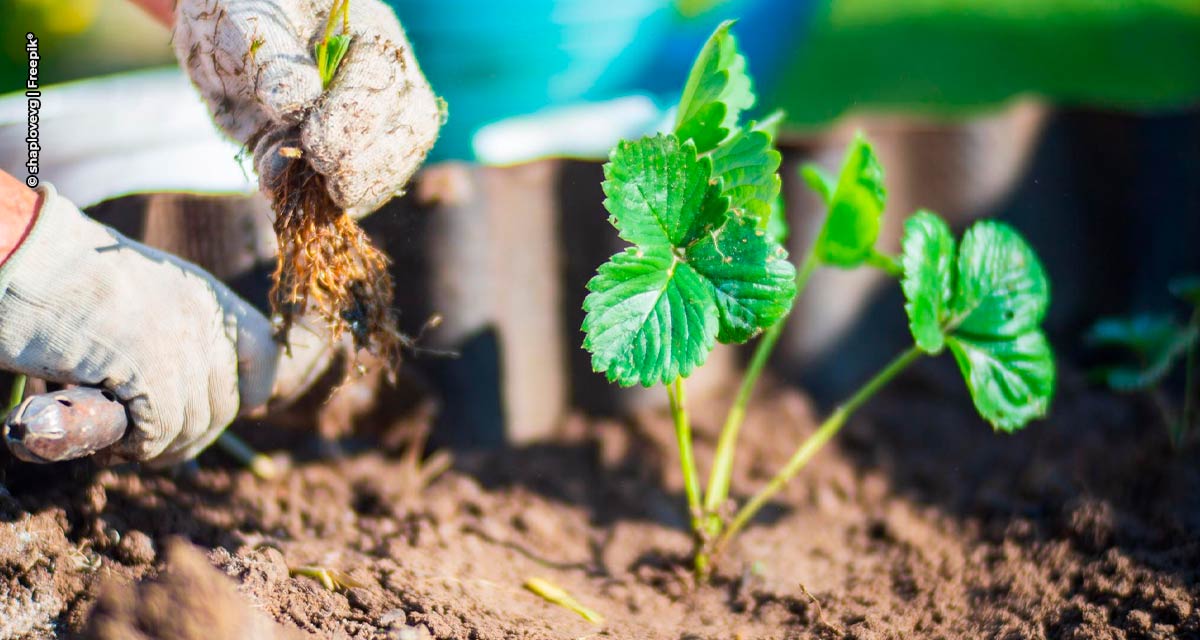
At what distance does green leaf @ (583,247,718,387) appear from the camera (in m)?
0.92

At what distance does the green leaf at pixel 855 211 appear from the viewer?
3.71 feet

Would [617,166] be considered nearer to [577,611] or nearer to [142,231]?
[577,611]

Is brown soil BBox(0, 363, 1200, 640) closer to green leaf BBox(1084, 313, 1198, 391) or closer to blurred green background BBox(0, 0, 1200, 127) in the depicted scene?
green leaf BBox(1084, 313, 1198, 391)

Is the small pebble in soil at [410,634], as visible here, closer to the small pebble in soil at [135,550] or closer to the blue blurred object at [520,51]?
the small pebble in soil at [135,550]

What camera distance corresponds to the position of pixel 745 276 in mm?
949

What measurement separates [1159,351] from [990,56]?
1496 millimetres

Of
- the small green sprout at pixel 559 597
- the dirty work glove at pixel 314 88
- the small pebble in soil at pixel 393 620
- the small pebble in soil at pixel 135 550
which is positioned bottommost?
the small pebble in soil at pixel 135 550

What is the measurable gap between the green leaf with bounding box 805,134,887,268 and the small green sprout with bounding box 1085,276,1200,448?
636 mm

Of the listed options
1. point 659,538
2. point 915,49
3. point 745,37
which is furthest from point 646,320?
point 915,49

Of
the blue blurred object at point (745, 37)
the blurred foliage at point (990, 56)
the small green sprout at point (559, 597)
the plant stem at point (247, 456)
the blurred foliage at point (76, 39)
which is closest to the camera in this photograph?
the small green sprout at point (559, 597)

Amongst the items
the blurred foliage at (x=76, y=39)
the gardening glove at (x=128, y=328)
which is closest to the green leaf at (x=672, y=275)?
the gardening glove at (x=128, y=328)

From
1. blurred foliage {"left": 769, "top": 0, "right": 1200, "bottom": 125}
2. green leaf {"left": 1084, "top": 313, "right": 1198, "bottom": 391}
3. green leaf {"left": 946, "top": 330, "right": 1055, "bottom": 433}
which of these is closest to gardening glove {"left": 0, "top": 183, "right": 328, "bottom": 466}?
green leaf {"left": 946, "top": 330, "right": 1055, "bottom": 433}

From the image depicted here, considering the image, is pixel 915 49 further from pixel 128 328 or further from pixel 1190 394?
pixel 128 328

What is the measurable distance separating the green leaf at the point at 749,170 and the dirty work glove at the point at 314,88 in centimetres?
34
